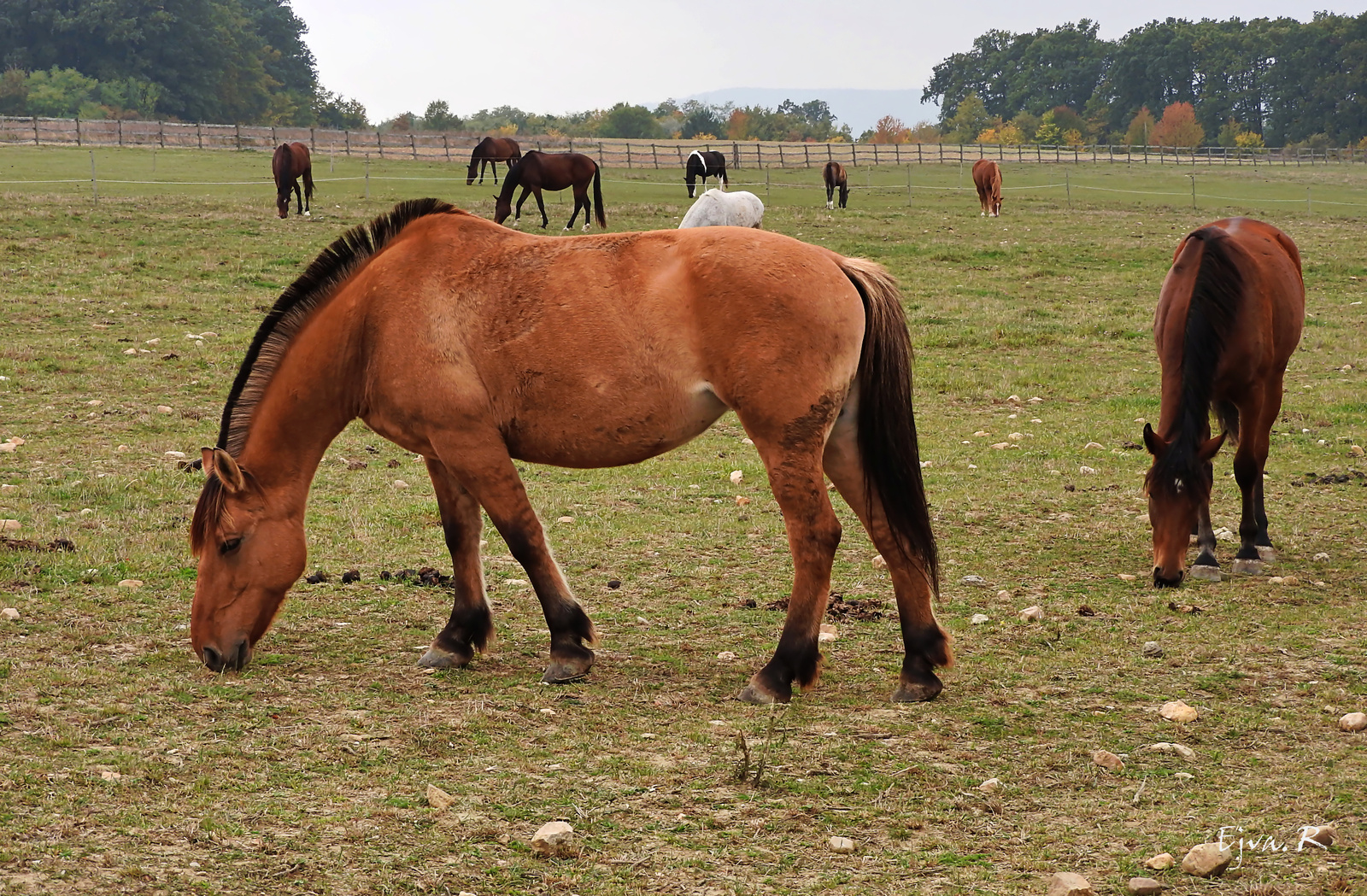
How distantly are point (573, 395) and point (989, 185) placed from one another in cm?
3191

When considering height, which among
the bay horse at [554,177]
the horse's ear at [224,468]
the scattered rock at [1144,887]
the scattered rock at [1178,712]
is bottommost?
the scattered rock at [1178,712]

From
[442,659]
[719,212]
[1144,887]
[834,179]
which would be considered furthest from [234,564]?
[834,179]

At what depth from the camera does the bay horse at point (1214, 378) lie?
6.79 metres

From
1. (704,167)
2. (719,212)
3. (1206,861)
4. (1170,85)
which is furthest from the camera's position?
(1170,85)

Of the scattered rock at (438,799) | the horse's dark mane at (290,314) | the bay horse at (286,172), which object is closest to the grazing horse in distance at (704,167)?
the bay horse at (286,172)

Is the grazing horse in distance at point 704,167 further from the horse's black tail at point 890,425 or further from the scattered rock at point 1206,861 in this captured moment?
the scattered rock at point 1206,861

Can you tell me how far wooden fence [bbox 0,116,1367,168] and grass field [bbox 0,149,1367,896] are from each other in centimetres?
4038

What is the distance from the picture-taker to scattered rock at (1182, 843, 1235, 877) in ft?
11.2

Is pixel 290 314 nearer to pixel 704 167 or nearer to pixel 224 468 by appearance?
pixel 224 468

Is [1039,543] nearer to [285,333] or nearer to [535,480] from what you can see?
[535,480]

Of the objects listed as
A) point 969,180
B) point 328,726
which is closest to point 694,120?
point 969,180

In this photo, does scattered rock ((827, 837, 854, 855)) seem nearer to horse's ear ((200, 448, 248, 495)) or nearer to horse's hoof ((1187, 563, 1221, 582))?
horse's ear ((200, 448, 248, 495))

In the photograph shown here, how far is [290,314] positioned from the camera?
5.52m

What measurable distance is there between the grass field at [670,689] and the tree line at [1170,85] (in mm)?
102652
